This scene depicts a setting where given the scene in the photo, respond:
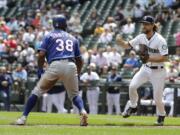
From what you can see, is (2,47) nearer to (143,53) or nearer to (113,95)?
(113,95)

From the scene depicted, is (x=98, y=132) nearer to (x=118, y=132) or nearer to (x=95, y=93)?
(x=118, y=132)

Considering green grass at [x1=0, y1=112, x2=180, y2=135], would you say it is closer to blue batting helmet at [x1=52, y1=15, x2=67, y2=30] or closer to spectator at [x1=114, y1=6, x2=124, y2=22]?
blue batting helmet at [x1=52, y1=15, x2=67, y2=30]

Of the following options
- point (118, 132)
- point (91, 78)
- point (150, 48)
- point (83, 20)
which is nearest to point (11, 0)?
point (83, 20)

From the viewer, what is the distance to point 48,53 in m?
12.4

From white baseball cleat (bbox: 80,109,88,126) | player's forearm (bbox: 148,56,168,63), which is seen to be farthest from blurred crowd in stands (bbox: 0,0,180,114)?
white baseball cleat (bbox: 80,109,88,126)

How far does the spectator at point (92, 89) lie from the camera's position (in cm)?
2238

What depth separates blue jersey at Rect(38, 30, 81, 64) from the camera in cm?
1223

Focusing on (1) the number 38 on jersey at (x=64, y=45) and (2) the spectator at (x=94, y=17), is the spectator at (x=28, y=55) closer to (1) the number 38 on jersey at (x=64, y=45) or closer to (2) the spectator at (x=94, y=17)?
(2) the spectator at (x=94, y=17)

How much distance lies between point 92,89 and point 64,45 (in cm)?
1034

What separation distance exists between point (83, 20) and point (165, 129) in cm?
1949

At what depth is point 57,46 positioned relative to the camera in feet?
40.1

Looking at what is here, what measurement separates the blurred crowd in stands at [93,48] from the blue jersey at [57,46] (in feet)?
30.5

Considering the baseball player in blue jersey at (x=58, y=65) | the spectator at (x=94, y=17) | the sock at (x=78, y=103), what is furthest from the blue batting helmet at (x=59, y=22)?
the spectator at (x=94, y=17)

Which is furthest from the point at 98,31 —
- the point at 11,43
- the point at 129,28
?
the point at 11,43
